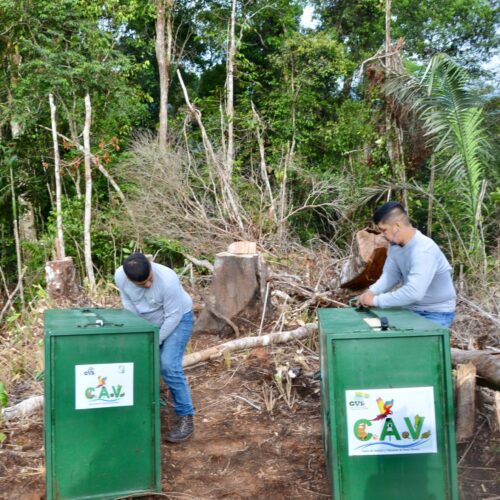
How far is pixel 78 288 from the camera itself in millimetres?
9227

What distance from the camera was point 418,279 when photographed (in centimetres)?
416

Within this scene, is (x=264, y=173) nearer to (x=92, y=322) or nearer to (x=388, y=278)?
(x=388, y=278)

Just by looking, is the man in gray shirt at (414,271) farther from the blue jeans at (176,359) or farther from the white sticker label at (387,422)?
the blue jeans at (176,359)

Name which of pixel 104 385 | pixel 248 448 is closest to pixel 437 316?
pixel 248 448

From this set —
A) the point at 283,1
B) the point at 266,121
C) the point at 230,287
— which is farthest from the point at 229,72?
the point at 230,287

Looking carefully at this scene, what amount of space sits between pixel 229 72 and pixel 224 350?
12.8 metres

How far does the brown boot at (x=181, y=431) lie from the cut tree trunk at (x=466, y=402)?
82.2 inches

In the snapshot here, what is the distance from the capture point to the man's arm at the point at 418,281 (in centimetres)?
415

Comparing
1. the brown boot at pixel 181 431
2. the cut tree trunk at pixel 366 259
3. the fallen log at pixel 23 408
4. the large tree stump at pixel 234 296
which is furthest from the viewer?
the large tree stump at pixel 234 296

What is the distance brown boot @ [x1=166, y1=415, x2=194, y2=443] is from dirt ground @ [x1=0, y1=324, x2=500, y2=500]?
0.07 metres

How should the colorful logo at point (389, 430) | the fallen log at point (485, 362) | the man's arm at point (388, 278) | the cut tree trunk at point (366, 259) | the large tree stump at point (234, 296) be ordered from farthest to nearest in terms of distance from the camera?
the large tree stump at point (234, 296)
the cut tree trunk at point (366, 259)
the man's arm at point (388, 278)
the fallen log at point (485, 362)
the colorful logo at point (389, 430)

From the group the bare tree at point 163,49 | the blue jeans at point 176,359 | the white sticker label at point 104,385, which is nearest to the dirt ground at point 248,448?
the blue jeans at point 176,359

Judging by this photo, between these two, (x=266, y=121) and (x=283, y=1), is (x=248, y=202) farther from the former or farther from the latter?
(x=283, y=1)

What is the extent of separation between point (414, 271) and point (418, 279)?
0.21ft
